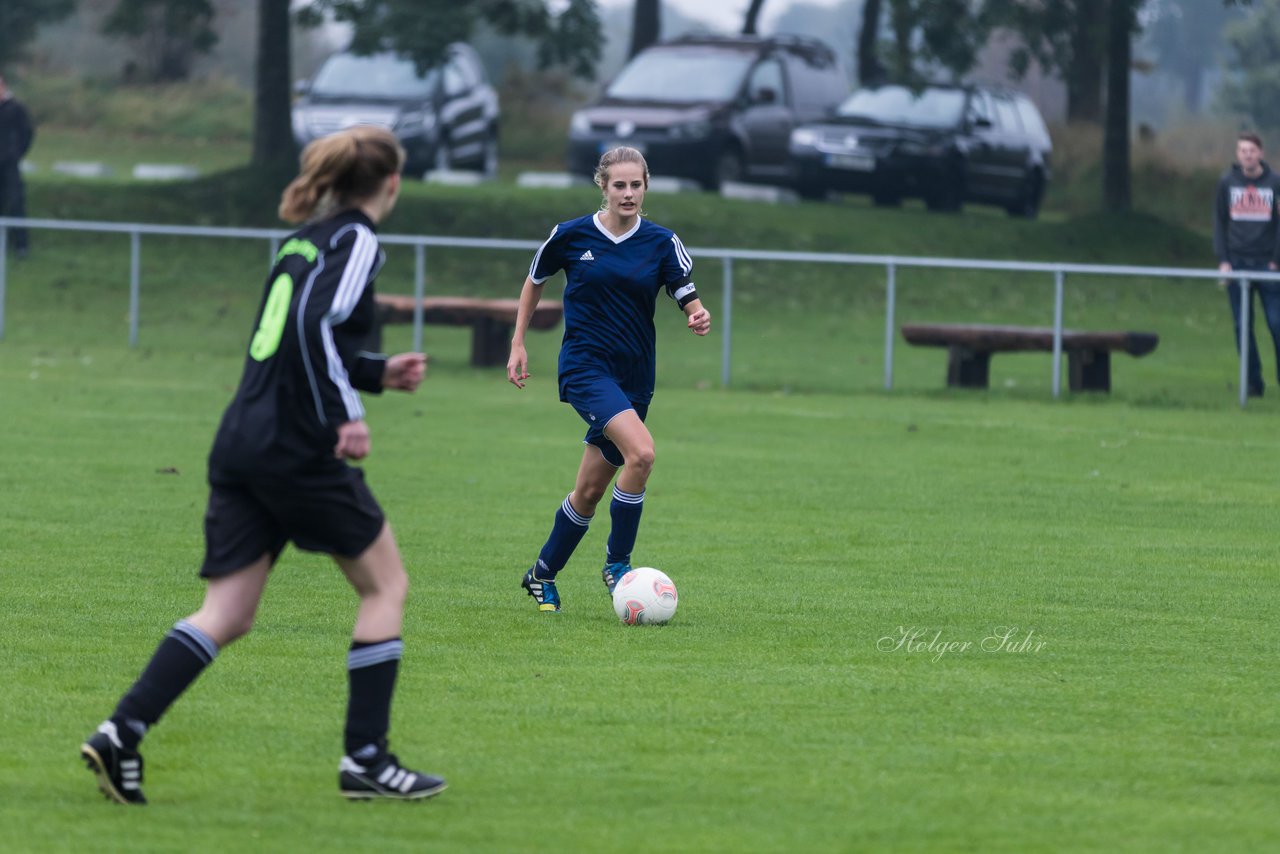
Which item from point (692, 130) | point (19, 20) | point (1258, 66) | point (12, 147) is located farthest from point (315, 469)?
point (1258, 66)

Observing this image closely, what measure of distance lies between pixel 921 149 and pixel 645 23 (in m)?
7.62

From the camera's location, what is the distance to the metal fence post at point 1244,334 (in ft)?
54.9

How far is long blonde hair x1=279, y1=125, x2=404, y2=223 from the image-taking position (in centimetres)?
521

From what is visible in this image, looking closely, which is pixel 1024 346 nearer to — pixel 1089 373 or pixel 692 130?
→ pixel 1089 373

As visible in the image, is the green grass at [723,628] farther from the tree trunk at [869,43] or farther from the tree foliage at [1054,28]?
the tree trunk at [869,43]

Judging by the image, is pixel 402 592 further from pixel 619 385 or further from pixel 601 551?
pixel 601 551

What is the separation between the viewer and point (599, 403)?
26.5 feet

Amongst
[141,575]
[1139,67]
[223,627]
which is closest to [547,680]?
[223,627]

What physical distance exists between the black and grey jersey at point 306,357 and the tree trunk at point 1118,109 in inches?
931

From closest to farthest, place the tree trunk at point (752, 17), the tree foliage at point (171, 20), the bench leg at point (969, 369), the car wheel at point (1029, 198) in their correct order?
the bench leg at point (969, 369)
the tree foliage at point (171, 20)
the car wheel at point (1029, 198)
the tree trunk at point (752, 17)

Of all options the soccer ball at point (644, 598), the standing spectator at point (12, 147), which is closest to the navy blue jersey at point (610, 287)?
the soccer ball at point (644, 598)

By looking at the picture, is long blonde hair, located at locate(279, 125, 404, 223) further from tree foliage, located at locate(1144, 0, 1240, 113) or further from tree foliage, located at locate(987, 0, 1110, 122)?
tree foliage, located at locate(1144, 0, 1240, 113)

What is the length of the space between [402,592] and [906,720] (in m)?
1.76

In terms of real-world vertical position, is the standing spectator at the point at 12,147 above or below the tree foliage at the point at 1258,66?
above
